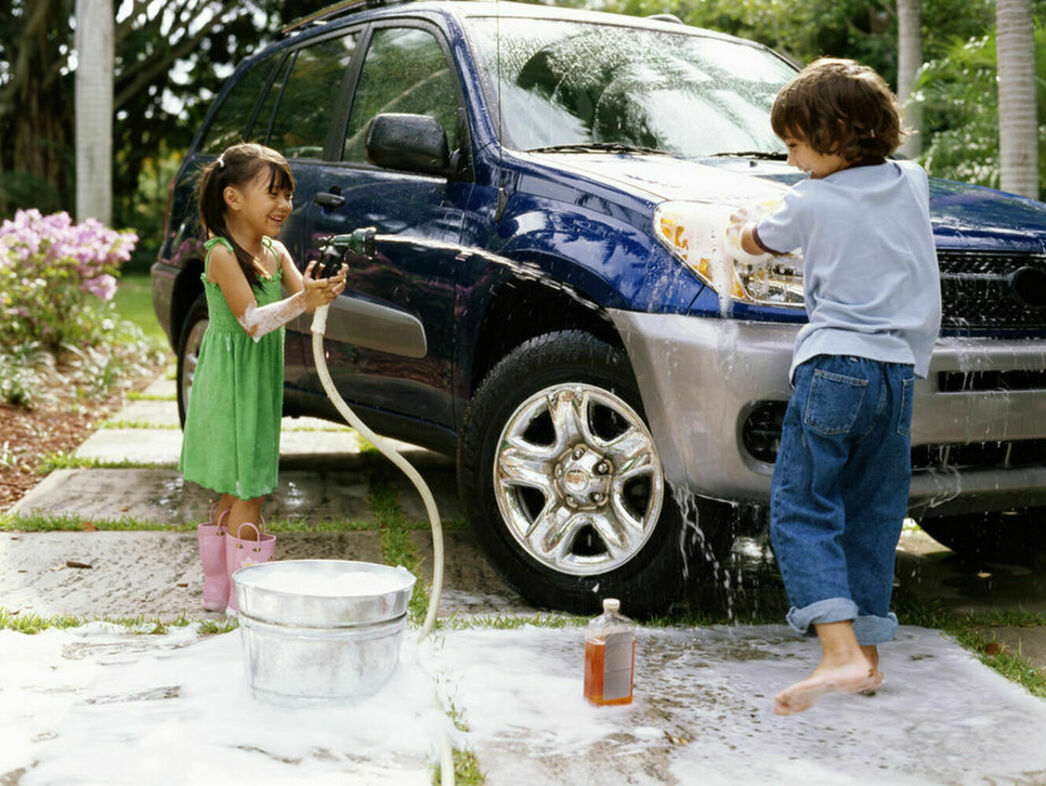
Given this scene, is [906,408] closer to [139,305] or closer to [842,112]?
[842,112]

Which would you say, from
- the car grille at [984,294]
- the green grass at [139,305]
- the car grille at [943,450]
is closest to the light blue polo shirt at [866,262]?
the car grille at [943,450]

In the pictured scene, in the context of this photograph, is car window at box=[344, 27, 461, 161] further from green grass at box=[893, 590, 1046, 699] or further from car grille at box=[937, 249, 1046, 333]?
green grass at box=[893, 590, 1046, 699]

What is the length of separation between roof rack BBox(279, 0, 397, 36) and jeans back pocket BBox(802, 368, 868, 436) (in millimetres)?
2917

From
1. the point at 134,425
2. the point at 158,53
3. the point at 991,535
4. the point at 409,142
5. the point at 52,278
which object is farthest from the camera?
the point at 158,53

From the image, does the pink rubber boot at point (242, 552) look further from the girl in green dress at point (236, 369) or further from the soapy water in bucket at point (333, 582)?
the soapy water in bucket at point (333, 582)

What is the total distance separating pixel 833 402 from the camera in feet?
9.75

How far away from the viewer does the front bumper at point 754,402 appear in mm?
3293

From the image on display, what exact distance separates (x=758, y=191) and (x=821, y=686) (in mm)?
1426

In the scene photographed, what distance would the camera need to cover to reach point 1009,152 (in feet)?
24.9

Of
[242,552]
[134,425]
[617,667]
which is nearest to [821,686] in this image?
[617,667]

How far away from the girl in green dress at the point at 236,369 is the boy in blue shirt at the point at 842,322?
150 centimetres

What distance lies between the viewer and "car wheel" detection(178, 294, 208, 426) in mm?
5652

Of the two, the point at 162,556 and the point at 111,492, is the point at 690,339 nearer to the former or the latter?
the point at 162,556

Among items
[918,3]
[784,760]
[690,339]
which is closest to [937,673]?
[784,760]
